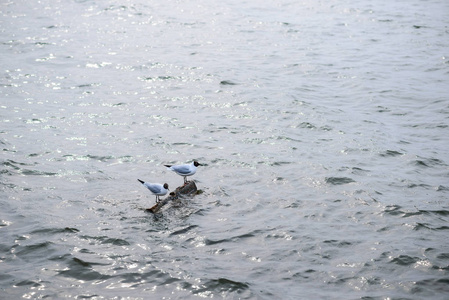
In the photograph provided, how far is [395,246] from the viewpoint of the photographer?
45.0 ft

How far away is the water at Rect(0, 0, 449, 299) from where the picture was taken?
1259 centimetres

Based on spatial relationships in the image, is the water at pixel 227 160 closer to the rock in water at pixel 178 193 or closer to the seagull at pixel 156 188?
the rock in water at pixel 178 193

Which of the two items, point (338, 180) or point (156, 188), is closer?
point (156, 188)

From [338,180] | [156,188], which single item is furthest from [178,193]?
[338,180]

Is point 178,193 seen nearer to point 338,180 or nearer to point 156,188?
point 156,188

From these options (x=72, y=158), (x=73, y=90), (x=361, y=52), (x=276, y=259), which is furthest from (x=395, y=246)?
(x=361, y=52)

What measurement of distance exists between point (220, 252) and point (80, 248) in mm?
3011

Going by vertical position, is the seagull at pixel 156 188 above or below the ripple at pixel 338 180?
above

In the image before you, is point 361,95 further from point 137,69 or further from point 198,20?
point 198,20

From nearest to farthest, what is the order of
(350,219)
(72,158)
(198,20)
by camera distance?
(350,219)
(72,158)
(198,20)

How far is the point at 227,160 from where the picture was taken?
18250 mm

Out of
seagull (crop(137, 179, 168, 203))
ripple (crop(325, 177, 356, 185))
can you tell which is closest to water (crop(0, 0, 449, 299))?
ripple (crop(325, 177, 356, 185))

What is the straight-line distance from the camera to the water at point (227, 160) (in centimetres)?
1259

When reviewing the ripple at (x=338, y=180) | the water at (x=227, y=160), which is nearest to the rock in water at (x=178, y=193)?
the water at (x=227, y=160)
